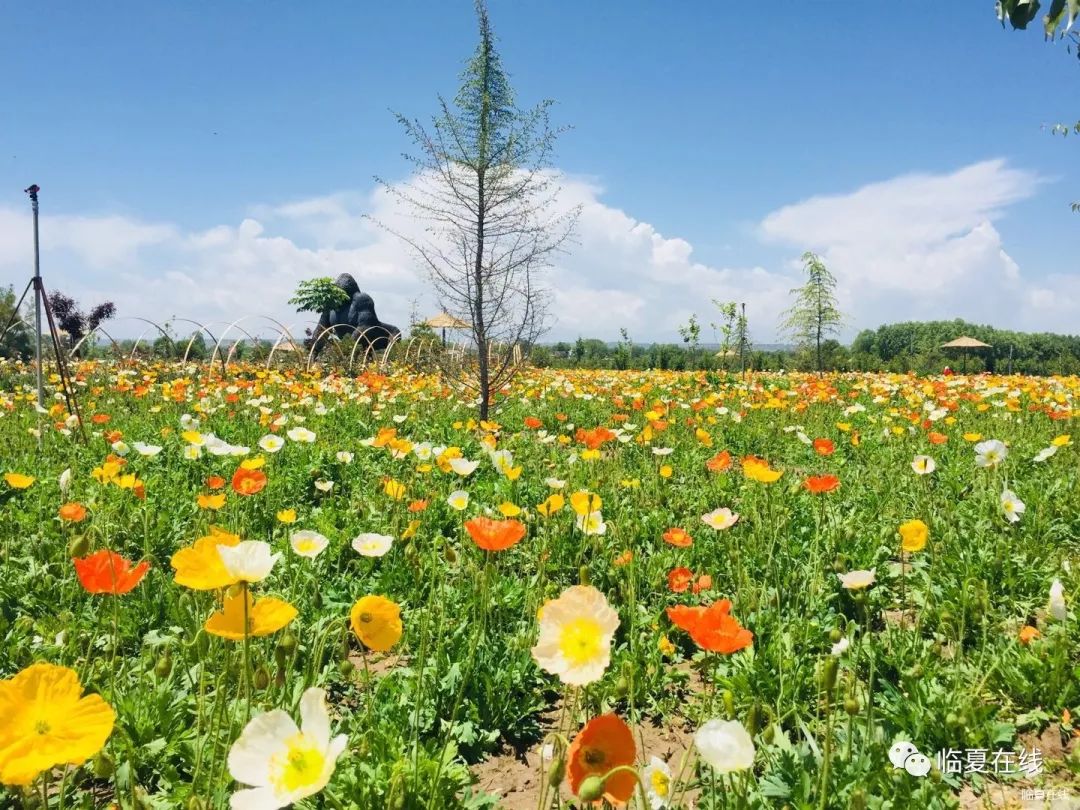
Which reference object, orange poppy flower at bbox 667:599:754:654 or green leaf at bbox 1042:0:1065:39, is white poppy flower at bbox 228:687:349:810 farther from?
green leaf at bbox 1042:0:1065:39

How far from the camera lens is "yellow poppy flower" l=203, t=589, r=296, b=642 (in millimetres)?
1135

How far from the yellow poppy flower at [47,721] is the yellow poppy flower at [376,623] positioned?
39cm

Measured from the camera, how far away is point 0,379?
10812 mm

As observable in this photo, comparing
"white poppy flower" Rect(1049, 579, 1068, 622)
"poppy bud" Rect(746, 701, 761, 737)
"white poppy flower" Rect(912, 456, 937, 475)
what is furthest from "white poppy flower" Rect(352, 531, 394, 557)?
"white poppy flower" Rect(912, 456, 937, 475)

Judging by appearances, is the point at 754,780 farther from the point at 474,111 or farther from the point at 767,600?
the point at 474,111

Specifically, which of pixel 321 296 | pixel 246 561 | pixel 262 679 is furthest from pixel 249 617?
pixel 321 296

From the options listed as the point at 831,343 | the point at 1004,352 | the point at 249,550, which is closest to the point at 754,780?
the point at 249,550

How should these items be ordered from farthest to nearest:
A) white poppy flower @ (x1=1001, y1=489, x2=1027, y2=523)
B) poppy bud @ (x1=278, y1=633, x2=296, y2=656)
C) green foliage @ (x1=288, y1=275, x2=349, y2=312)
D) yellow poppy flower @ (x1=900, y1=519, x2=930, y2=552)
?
green foliage @ (x1=288, y1=275, x2=349, y2=312), white poppy flower @ (x1=1001, y1=489, x2=1027, y2=523), yellow poppy flower @ (x1=900, y1=519, x2=930, y2=552), poppy bud @ (x1=278, y1=633, x2=296, y2=656)

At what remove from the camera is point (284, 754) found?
1.02m

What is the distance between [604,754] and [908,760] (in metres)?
1.16

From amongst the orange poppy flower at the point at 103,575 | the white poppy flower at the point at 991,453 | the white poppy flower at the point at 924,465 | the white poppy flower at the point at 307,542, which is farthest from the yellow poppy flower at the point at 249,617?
the white poppy flower at the point at 991,453

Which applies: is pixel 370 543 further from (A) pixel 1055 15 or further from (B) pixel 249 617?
(A) pixel 1055 15

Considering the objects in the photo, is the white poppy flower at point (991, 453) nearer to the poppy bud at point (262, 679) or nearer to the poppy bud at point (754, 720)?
the poppy bud at point (754, 720)

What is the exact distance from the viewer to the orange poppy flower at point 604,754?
97cm
